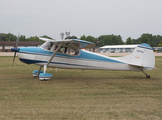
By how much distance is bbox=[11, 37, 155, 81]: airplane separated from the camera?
10.0 m

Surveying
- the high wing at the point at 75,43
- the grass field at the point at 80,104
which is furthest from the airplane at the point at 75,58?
the grass field at the point at 80,104

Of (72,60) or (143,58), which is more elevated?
(143,58)

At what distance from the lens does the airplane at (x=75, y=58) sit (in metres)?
10.0

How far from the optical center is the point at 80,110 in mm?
5176

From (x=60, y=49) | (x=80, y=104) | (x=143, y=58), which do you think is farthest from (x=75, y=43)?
(x=80, y=104)

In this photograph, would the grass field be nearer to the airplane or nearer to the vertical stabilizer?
the airplane

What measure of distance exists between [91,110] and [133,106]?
1.36m

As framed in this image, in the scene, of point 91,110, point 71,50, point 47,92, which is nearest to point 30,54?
point 71,50

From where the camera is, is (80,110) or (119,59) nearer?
(80,110)

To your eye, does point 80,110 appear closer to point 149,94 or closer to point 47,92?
point 47,92

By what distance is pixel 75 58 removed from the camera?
10.6 metres

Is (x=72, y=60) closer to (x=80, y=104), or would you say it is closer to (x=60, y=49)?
(x=60, y=49)

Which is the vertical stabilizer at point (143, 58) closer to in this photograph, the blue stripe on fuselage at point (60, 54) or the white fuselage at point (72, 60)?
the white fuselage at point (72, 60)

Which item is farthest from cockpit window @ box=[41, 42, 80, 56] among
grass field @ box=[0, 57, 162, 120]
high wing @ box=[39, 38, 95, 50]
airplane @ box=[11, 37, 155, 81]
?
grass field @ box=[0, 57, 162, 120]
